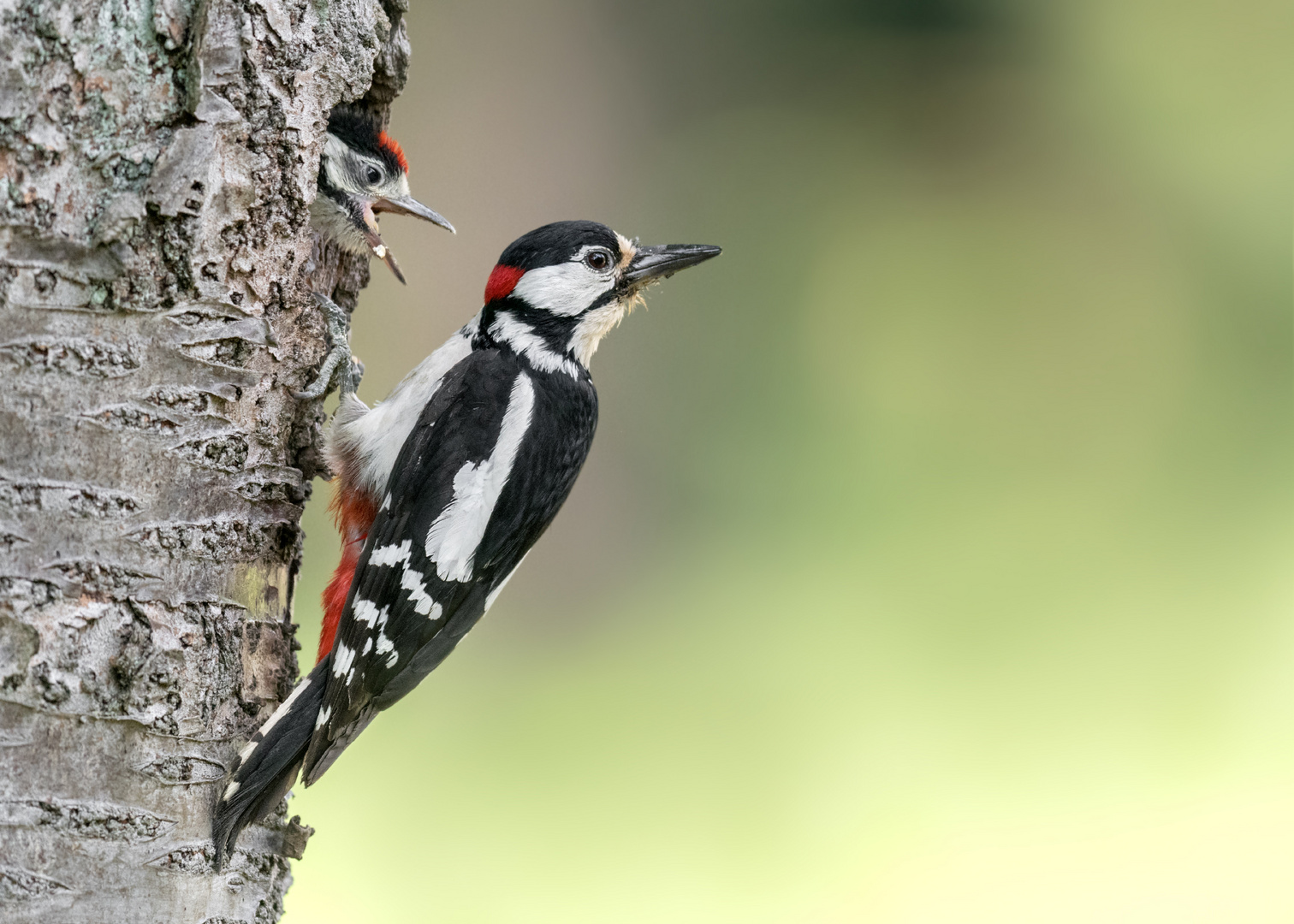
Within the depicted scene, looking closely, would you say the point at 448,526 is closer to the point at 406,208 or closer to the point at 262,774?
the point at 262,774

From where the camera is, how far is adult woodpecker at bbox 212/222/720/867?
1.37m

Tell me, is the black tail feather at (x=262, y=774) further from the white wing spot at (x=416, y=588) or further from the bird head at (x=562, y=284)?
the bird head at (x=562, y=284)

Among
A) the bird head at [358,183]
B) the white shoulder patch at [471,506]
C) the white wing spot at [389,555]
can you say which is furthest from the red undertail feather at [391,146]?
the white wing spot at [389,555]

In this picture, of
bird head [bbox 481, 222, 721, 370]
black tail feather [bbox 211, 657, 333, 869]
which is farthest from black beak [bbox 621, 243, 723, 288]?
black tail feather [bbox 211, 657, 333, 869]

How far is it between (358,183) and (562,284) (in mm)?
356

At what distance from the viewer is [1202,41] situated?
330 cm

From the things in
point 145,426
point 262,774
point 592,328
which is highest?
point 592,328

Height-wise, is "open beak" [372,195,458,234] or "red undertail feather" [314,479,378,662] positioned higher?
"open beak" [372,195,458,234]

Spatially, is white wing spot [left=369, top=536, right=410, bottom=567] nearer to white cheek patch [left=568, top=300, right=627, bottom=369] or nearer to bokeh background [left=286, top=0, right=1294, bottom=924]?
white cheek patch [left=568, top=300, right=627, bottom=369]

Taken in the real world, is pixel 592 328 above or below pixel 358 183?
below

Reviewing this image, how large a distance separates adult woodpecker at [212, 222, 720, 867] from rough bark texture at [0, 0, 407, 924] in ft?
0.25

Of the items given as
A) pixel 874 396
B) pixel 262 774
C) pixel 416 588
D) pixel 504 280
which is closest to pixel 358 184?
pixel 504 280

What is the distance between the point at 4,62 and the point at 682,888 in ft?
7.70

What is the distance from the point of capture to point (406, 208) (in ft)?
5.99
